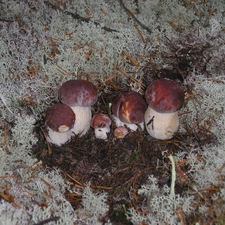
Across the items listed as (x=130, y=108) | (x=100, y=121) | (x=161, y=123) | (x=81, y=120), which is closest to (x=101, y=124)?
(x=100, y=121)

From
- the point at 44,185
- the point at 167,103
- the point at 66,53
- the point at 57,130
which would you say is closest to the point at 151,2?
the point at 66,53

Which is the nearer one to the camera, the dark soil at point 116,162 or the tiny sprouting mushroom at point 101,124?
the dark soil at point 116,162

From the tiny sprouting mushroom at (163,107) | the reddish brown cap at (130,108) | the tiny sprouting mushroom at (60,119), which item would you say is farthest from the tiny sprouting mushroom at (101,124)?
the tiny sprouting mushroom at (163,107)

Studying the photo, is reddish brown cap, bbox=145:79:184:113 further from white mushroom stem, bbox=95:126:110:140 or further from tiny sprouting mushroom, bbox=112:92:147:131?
white mushroom stem, bbox=95:126:110:140

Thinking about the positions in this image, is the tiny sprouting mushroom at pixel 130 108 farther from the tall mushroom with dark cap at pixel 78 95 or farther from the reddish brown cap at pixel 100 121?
the tall mushroom with dark cap at pixel 78 95

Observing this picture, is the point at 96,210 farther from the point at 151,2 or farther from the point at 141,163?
the point at 151,2

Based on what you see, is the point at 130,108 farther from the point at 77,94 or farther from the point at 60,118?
the point at 60,118
